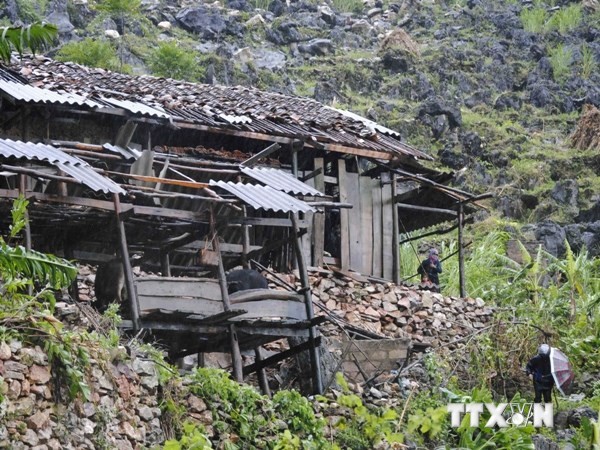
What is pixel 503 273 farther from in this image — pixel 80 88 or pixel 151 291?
pixel 151 291

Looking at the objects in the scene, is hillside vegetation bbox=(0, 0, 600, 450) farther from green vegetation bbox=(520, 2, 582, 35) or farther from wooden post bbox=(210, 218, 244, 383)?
wooden post bbox=(210, 218, 244, 383)

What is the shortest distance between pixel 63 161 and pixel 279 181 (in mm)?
3092

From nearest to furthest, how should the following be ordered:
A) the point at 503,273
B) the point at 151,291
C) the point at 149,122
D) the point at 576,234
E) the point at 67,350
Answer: the point at 67,350 → the point at 151,291 → the point at 149,122 → the point at 503,273 → the point at 576,234

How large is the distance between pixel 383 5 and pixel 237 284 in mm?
34616

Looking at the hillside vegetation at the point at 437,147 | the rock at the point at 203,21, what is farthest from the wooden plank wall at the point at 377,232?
the rock at the point at 203,21

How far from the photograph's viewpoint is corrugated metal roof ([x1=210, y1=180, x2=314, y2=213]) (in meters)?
13.5

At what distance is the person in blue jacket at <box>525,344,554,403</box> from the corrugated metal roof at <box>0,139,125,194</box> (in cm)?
567

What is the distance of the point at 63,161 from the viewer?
12.6m

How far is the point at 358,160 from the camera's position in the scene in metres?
19.2

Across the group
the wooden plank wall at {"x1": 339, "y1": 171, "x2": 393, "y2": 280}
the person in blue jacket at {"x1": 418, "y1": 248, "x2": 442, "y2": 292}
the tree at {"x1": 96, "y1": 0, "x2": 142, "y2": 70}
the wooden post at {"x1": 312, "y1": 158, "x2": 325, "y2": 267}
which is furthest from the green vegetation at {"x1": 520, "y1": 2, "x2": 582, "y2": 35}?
the wooden post at {"x1": 312, "y1": 158, "x2": 325, "y2": 267}

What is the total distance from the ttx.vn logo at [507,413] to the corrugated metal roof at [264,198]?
9.73 feet

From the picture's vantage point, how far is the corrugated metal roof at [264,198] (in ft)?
44.2

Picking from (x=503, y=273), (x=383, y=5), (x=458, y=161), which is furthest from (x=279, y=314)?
(x=383, y=5)

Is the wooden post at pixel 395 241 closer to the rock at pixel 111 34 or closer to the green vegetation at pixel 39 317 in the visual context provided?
the green vegetation at pixel 39 317
